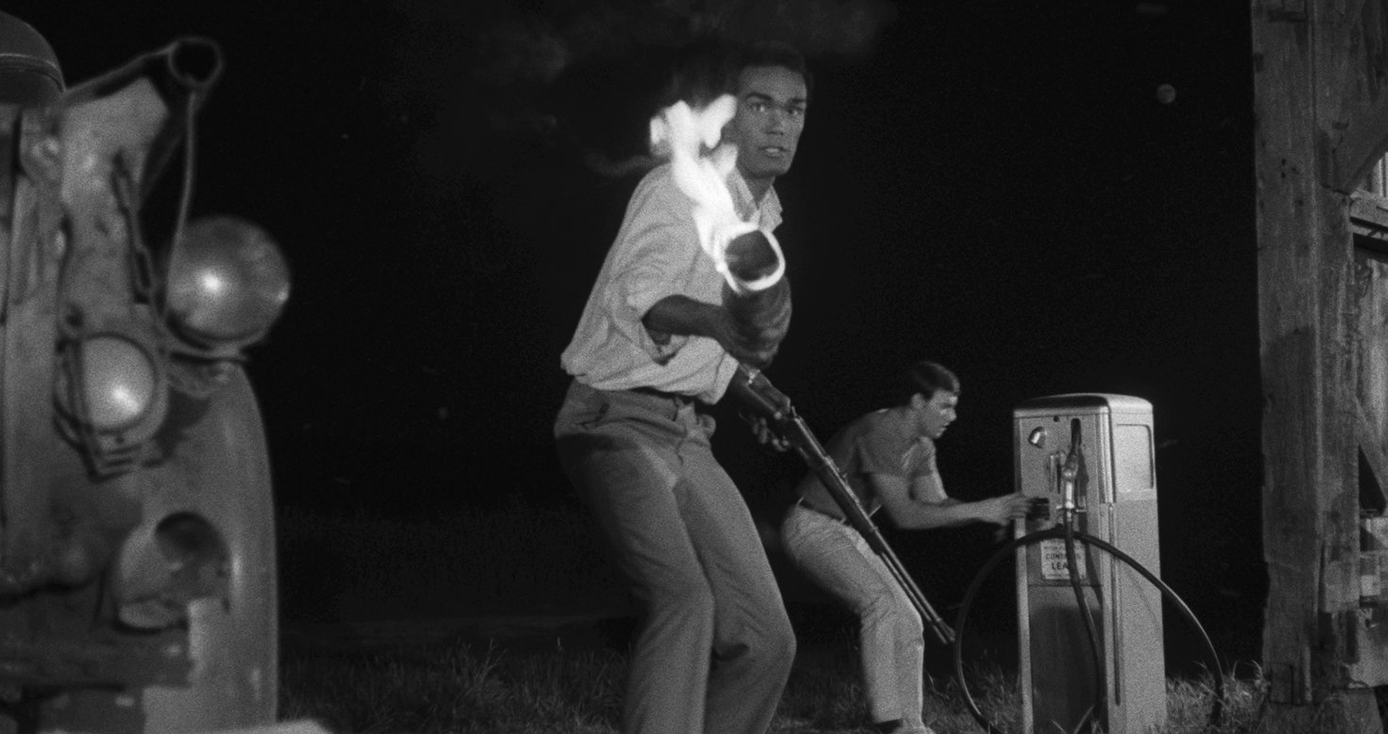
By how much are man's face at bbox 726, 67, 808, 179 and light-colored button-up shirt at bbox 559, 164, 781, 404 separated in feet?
1.08

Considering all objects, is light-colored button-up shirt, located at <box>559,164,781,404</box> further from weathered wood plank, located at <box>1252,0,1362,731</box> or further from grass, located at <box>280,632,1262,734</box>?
weathered wood plank, located at <box>1252,0,1362,731</box>

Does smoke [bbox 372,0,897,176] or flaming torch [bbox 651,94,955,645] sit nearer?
flaming torch [bbox 651,94,955,645]

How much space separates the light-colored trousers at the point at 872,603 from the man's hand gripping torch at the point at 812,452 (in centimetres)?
10

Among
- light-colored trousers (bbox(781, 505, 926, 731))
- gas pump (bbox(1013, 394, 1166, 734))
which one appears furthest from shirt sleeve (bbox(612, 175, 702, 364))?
gas pump (bbox(1013, 394, 1166, 734))

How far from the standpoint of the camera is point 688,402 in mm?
4527

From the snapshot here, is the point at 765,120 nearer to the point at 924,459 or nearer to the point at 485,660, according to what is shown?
the point at 924,459

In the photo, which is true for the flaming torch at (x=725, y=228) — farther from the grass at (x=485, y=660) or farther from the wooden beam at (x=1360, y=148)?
the grass at (x=485, y=660)

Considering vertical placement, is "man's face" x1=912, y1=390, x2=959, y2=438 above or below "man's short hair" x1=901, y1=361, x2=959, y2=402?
below

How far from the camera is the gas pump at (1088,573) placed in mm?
6977

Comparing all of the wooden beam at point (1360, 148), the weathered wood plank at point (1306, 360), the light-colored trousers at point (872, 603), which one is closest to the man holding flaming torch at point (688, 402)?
the light-colored trousers at point (872, 603)

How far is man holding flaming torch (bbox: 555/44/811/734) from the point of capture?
406 cm

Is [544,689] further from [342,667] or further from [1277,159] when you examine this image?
[1277,159]

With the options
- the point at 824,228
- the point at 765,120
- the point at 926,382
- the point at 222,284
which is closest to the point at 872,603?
the point at 926,382

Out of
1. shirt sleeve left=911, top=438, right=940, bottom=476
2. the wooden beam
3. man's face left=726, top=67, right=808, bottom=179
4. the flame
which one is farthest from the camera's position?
shirt sleeve left=911, top=438, right=940, bottom=476
